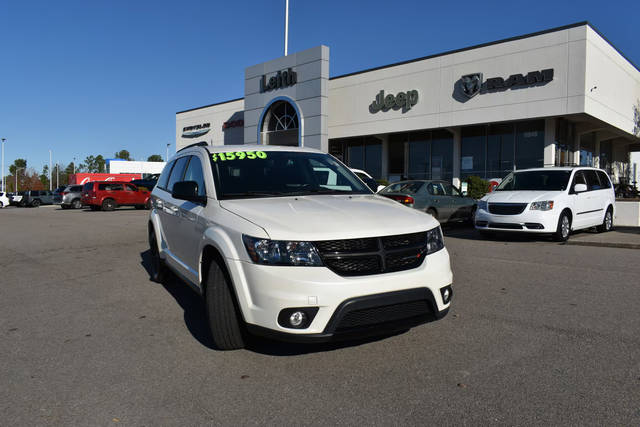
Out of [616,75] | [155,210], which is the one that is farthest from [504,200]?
[616,75]

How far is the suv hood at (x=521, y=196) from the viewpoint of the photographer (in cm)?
1044

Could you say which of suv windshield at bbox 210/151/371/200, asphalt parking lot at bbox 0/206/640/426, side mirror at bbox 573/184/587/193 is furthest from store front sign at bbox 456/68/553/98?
suv windshield at bbox 210/151/371/200

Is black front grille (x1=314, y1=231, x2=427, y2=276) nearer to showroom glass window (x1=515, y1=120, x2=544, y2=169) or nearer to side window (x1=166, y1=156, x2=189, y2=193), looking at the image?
side window (x1=166, y1=156, x2=189, y2=193)

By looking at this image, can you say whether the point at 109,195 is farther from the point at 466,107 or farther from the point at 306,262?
the point at 306,262

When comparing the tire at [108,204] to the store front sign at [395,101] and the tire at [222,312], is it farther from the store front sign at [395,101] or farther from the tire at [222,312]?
the tire at [222,312]

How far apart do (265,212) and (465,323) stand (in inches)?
88.7

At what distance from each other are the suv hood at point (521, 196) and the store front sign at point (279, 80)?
22.8 m

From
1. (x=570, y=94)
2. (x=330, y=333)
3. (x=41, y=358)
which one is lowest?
(x=41, y=358)

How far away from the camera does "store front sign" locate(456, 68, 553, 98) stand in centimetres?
2266

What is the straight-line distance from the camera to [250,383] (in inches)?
128

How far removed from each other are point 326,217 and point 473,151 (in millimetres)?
25560

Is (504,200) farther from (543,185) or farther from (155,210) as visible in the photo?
(155,210)

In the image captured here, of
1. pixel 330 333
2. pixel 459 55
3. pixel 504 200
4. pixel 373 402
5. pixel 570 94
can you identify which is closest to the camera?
pixel 373 402

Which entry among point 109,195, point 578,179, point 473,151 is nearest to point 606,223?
point 578,179
